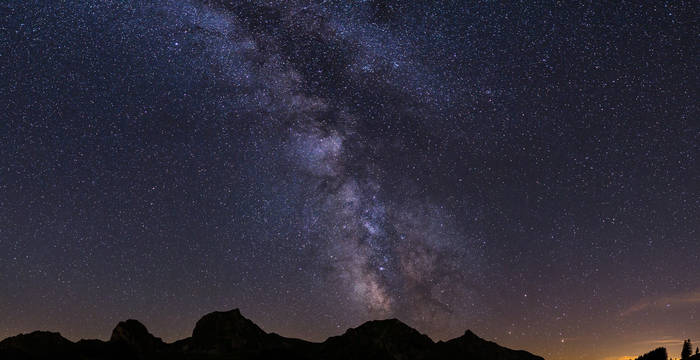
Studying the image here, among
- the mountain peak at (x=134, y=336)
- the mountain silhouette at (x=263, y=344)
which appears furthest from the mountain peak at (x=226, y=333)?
the mountain peak at (x=134, y=336)

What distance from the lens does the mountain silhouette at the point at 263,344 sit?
12794cm

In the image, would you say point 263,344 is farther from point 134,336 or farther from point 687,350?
point 687,350

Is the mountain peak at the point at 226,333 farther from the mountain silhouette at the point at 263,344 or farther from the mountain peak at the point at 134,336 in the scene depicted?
the mountain peak at the point at 134,336

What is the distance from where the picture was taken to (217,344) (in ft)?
533

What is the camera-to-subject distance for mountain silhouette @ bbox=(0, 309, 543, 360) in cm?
12794

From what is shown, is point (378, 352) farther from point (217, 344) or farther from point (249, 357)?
point (217, 344)

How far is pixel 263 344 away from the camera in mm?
172625

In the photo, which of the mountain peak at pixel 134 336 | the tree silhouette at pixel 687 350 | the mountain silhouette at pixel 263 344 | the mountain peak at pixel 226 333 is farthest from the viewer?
the mountain peak at pixel 226 333

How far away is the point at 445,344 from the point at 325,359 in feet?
196

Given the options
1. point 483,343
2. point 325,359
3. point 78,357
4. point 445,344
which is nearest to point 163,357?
point 78,357

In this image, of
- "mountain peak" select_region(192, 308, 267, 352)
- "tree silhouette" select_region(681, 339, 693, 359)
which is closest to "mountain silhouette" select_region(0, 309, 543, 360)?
"mountain peak" select_region(192, 308, 267, 352)

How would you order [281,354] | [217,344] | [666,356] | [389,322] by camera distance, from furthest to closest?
1. [389,322]
2. [217,344]
3. [281,354]
4. [666,356]

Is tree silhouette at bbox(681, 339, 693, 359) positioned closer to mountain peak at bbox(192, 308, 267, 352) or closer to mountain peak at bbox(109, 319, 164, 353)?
mountain peak at bbox(192, 308, 267, 352)

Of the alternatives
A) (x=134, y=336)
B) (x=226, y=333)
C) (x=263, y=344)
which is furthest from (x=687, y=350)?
(x=134, y=336)
